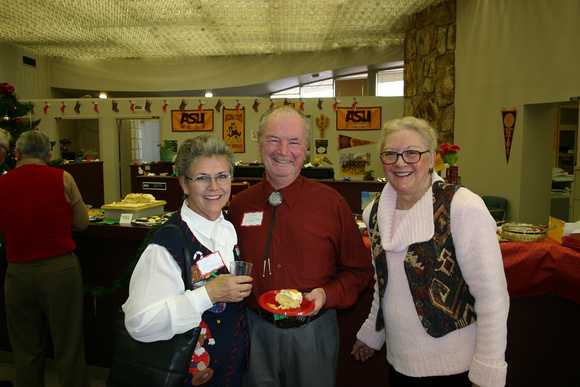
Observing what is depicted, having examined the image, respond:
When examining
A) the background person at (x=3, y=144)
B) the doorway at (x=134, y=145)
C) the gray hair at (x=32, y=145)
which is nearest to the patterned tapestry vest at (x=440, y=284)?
the gray hair at (x=32, y=145)

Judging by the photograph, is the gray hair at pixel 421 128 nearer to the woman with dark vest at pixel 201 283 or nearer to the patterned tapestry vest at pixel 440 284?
the patterned tapestry vest at pixel 440 284

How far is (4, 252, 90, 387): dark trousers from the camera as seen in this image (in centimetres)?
255

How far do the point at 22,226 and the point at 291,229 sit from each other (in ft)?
6.20

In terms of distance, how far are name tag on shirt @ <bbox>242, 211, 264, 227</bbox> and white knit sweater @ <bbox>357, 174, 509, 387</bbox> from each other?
0.54 meters

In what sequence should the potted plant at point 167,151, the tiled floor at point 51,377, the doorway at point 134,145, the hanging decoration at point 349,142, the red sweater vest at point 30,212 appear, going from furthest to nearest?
1. the doorway at point 134,145
2. the hanging decoration at point 349,142
3. the potted plant at point 167,151
4. the tiled floor at point 51,377
5. the red sweater vest at point 30,212

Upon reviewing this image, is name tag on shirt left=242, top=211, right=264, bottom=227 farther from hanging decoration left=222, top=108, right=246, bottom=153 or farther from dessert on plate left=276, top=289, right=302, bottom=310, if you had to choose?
hanging decoration left=222, top=108, right=246, bottom=153

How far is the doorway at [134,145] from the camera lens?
35.2 feet

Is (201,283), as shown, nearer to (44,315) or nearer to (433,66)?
(44,315)

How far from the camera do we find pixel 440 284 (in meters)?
1.45

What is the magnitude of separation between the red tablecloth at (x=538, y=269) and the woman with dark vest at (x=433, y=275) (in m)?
0.92

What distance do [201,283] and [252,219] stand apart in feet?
1.42

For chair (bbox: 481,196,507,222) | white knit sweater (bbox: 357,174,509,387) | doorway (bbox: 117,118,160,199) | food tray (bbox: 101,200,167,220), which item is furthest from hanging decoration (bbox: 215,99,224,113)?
white knit sweater (bbox: 357,174,509,387)

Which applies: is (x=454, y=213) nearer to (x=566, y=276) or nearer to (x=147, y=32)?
(x=566, y=276)

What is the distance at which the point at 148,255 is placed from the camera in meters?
1.39
